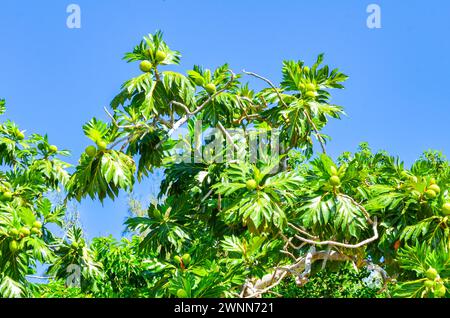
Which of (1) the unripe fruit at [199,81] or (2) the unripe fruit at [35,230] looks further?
(1) the unripe fruit at [199,81]

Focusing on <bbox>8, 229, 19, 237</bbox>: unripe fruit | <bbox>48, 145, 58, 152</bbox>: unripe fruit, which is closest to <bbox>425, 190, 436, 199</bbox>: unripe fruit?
<bbox>8, 229, 19, 237</bbox>: unripe fruit

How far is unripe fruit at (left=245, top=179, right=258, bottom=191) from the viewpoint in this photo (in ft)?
15.6

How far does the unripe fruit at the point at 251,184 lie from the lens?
4.77 meters

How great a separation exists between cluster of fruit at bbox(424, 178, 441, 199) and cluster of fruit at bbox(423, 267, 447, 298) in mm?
733

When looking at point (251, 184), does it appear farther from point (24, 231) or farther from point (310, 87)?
point (24, 231)

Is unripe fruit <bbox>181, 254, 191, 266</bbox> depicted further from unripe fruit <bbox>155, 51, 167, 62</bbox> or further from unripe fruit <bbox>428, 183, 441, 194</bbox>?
unripe fruit <bbox>428, 183, 441, 194</bbox>

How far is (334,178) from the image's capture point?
4.86 m

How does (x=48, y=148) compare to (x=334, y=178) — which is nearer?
(x=334, y=178)

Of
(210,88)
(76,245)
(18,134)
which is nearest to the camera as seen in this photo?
(210,88)

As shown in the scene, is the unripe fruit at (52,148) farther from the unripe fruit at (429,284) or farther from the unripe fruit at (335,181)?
the unripe fruit at (429,284)

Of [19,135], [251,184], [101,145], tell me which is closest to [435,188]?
[251,184]

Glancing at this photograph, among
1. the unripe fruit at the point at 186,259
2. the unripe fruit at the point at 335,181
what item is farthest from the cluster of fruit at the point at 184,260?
the unripe fruit at the point at 335,181

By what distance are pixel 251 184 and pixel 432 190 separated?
1377 mm
